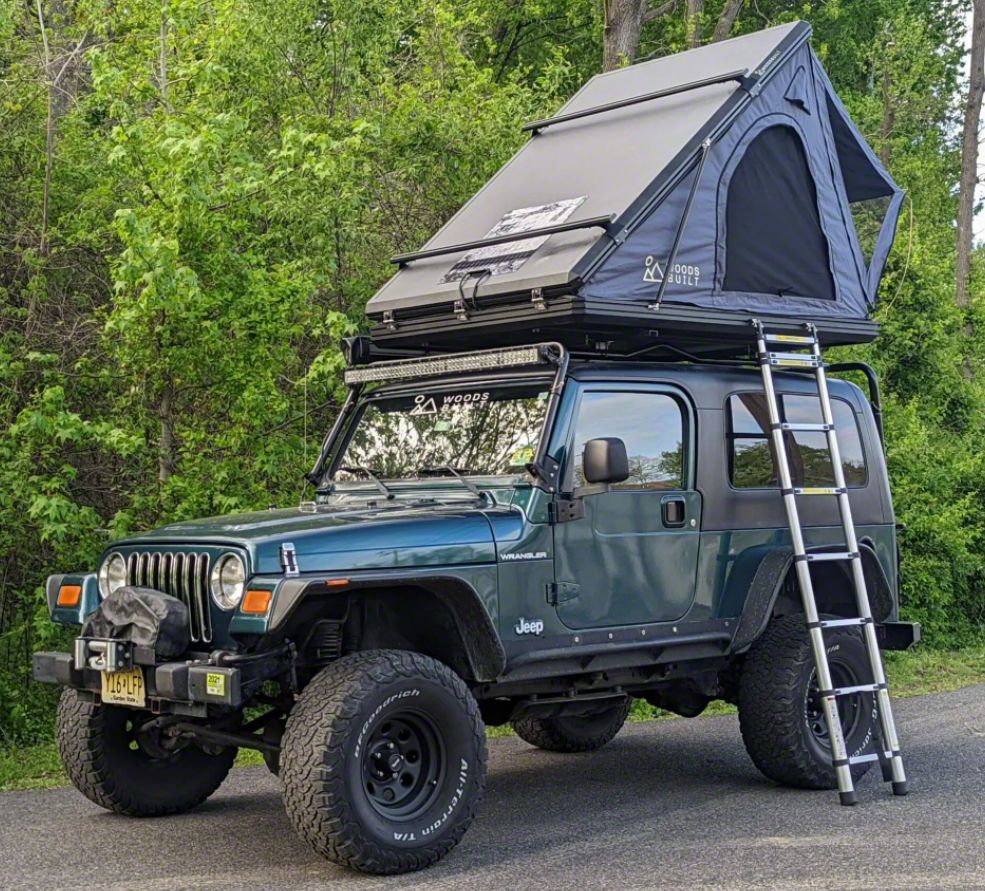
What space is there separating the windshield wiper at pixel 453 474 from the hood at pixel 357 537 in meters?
0.18

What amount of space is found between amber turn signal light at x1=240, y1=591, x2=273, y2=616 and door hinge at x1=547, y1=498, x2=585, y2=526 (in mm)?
1527

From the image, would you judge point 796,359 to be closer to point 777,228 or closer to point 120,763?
point 777,228

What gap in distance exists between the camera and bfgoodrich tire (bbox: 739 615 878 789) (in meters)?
7.62

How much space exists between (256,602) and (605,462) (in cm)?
175

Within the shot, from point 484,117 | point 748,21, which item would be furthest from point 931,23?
point 484,117

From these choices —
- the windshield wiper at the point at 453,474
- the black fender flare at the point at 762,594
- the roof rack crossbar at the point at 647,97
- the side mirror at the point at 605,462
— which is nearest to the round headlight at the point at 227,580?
the windshield wiper at the point at 453,474

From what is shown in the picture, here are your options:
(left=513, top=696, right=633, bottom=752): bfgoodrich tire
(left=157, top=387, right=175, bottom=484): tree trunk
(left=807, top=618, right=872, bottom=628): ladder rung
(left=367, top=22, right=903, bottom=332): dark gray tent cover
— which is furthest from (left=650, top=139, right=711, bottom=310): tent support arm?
(left=157, top=387, right=175, bottom=484): tree trunk

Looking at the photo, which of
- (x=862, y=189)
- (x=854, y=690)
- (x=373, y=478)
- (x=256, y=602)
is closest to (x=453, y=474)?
(x=373, y=478)

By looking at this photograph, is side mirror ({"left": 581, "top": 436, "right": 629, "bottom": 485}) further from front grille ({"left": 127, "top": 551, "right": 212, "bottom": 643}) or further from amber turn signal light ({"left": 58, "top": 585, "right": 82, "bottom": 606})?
amber turn signal light ({"left": 58, "top": 585, "right": 82, "bottom": 606})

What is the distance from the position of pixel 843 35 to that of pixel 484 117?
61.7ft

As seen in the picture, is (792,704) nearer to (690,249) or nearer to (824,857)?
(824,857)

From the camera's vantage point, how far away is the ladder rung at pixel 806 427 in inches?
302

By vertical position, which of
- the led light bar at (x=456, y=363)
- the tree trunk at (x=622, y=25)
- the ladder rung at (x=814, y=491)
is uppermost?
the tree trunk at (x=622, y=25)

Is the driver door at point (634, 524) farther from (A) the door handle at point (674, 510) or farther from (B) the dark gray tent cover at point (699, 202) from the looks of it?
(B) the dark gray tent cover at point (699, 202)
